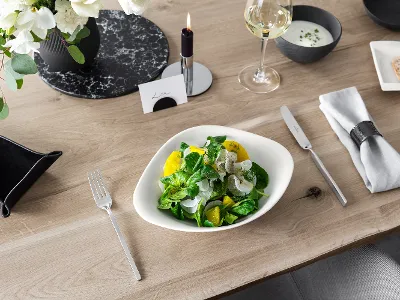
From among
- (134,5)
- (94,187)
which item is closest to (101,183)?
(94,187)

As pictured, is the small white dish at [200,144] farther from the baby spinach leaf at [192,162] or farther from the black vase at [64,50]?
the black vase at [64,50]

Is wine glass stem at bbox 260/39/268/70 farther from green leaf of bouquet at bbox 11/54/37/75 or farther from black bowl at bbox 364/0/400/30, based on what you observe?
green leaf of bouquet at bbox 11/54/37/75

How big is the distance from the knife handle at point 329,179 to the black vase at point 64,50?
58cm

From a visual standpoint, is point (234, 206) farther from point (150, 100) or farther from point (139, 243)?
point (150, 100)

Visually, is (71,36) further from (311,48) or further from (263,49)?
(311,48)

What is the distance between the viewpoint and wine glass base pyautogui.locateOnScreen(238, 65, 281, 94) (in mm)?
1208

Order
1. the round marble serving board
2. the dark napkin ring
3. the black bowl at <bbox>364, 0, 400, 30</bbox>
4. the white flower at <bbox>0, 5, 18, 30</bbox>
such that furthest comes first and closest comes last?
the black bowl at <bbox>364, 0, 400, 30</bbox>, the round marble serving board, the dark napkin ring, the white flower at <bbox>0, 5, 18, 30</bbox>

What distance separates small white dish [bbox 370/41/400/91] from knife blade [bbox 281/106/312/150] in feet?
0.93

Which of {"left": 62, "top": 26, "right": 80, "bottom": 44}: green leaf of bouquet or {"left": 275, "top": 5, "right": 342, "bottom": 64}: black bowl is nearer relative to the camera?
{"left": 62, "top": 26, "right": 80, "bottom": 44}: green leaf of bouquet

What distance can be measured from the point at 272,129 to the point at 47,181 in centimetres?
52

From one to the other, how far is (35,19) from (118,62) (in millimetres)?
393

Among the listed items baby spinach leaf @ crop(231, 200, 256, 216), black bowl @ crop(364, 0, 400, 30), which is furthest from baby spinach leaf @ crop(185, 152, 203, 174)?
black bowl @ crop(364, 0, 400, 30)

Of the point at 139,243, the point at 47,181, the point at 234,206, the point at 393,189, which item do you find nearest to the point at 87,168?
the point at 47,181

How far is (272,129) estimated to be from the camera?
44.4 inches
